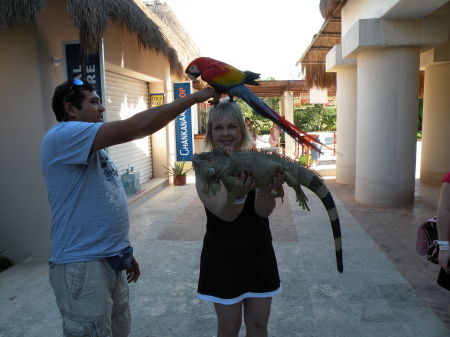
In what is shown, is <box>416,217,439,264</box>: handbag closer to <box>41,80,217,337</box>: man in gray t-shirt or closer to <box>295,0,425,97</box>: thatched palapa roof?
<box>41,80,217,337</box>: man in gray t-shirt

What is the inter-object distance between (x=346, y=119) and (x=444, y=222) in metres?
7.14

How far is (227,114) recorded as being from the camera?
215 centimetres

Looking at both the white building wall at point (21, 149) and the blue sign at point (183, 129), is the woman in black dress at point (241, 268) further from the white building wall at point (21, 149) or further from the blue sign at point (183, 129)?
the blue sign at point (183, 129)

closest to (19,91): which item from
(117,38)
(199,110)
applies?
(117,38)

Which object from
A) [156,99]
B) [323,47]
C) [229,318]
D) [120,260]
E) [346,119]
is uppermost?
[323,47]

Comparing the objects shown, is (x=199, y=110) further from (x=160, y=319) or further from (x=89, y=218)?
(x=89, y=218)

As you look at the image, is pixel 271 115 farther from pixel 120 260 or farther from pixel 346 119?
pixel 346 119

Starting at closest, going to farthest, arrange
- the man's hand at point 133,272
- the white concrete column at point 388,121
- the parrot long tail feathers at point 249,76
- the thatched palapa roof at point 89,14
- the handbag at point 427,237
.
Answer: the parrot long tail feathers at point 249,76 → the man's hand at point 133,272 → the handbag at point 427,237 → the thatched palapa roof at point 89,14 → the white concrete column at point 388,121

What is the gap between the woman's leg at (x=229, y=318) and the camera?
2004mm

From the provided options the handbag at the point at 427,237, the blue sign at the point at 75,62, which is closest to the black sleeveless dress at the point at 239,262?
the handbag at the point at 427,237

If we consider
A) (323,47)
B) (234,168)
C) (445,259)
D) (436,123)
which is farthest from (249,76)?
(323,47)

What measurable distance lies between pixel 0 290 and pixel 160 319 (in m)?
1.94

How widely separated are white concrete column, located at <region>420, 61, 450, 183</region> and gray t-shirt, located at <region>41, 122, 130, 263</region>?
30.4ft

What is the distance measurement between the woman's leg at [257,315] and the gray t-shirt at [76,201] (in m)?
0.81
